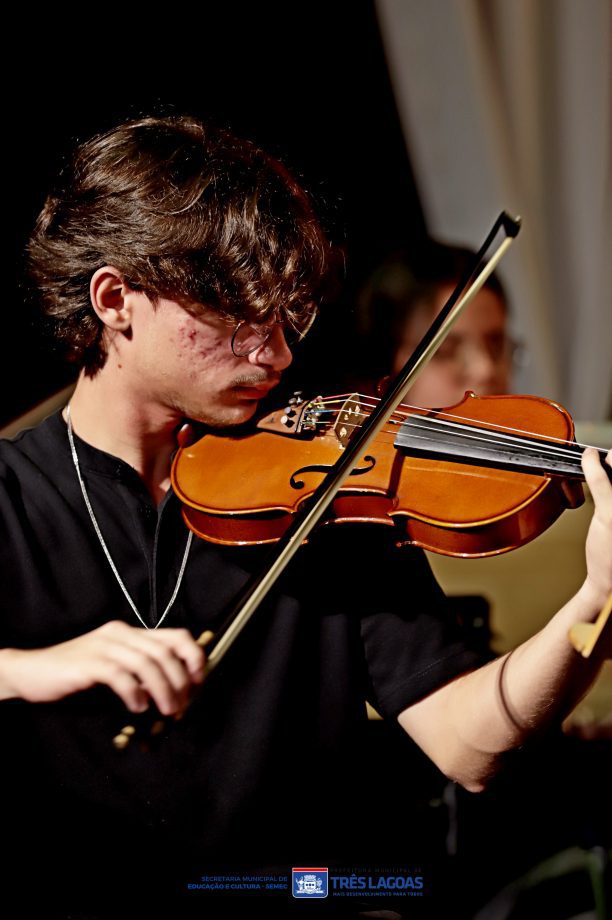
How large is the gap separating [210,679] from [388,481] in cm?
38

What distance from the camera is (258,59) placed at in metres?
1.54

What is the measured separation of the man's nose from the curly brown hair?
36mm

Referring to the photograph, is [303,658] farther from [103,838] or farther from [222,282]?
[222,282]

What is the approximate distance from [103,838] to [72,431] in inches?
22.1

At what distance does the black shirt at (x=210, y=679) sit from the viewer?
117cm

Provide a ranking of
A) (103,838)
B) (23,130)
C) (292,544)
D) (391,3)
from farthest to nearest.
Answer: (391,3)
(23,130)
(103,838)
(292,544)

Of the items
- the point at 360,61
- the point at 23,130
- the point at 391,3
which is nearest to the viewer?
the point at 23,130

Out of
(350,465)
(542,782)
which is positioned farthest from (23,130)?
(542,782)

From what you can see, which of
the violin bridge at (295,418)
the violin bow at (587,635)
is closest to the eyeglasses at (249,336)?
the violin bridge at (295,418)

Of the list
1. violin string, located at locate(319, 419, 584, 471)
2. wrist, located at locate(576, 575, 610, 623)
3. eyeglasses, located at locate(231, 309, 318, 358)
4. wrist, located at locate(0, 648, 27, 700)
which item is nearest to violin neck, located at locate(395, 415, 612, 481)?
violin string, located at locate(319, 419, 584, 471)

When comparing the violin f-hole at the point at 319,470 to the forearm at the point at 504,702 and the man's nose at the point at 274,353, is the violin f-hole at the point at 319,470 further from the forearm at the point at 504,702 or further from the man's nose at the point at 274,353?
the forearm at the point at 504,702

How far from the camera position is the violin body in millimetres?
1048

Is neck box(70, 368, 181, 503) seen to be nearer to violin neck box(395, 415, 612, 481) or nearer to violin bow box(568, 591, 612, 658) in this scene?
violin neck box(395, 415, 612, 481)

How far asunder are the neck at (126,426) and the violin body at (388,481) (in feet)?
0.23
